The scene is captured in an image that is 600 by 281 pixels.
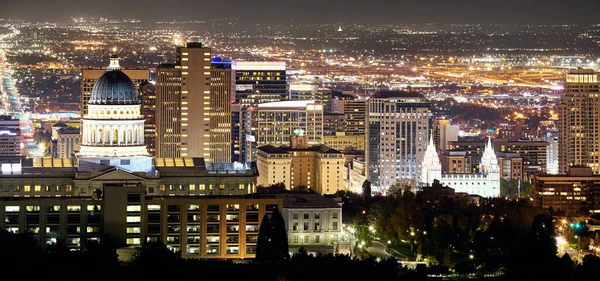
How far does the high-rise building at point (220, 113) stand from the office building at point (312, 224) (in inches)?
1757

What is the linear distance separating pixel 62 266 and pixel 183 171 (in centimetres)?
2271

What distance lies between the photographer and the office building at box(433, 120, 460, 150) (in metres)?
175

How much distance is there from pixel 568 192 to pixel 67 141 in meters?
44.5

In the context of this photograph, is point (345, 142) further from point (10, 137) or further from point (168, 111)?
point (10, 137)

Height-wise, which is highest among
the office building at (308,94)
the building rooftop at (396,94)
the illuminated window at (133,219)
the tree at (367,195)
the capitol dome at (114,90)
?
the office building at (308,94)

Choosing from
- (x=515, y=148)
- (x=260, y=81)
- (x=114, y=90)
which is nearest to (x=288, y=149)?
(x=515, y=148)

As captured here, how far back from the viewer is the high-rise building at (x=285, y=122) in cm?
16562

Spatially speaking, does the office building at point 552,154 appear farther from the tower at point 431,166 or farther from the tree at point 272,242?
the tree at point 272,242

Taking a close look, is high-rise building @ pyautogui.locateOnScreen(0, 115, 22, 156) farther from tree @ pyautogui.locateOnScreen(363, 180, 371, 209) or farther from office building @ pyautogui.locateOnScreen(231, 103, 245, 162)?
tree @ pyautogui.locateOnScreen(363, 180, 371, 209)

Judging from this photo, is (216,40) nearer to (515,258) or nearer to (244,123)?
(244,123)

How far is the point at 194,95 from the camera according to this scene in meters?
152

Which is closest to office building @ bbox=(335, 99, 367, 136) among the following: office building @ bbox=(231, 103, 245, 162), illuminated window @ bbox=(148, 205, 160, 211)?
office building @ bbox=(231, 103, 245, 162)

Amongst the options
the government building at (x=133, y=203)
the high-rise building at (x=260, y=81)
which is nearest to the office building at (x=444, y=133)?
the high-rise building at (x=260, y=81)

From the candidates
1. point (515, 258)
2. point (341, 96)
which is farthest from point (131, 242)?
point (341, 96)
